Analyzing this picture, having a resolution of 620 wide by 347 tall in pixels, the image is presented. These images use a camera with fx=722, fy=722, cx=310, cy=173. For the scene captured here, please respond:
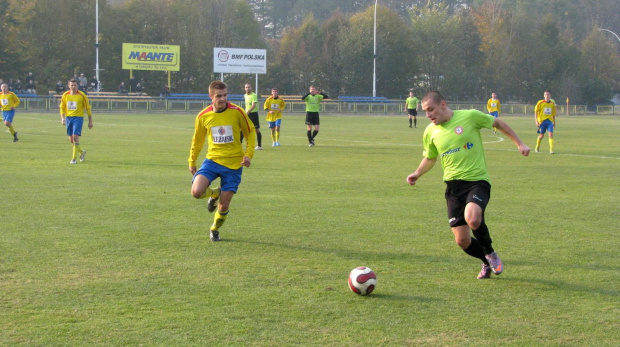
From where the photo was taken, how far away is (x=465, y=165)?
6734 millimetres

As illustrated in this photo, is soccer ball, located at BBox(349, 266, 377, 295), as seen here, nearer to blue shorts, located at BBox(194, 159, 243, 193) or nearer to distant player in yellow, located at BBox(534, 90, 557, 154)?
blue shorts, located at BBox(194, 159, 243, 193)

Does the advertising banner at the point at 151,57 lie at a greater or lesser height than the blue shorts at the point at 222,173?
greater

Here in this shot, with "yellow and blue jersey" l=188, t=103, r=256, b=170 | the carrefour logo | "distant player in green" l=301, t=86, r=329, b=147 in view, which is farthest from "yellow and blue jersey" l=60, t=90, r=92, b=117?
the carrefour logo

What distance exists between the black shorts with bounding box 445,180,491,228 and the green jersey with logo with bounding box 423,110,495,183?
55mm

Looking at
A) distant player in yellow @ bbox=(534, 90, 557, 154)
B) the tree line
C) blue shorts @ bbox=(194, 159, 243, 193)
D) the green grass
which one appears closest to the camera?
the green grass

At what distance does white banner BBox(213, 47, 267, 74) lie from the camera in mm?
65250

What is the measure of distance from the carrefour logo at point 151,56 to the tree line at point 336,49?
20.4ft

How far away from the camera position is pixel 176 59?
6475cm

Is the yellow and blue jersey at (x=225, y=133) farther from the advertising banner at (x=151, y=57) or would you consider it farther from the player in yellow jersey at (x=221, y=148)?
the advertising banner at (x=151, y=57)

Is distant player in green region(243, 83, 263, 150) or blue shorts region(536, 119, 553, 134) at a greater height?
distant player in green region(243, 83, 263, 150)

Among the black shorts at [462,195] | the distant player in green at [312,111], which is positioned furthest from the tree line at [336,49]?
the black shorts at [462,195]

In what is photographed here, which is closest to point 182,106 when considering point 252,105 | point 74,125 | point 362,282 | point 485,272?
point 252,105

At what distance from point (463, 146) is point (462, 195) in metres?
0.46

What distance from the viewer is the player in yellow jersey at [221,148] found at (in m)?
8.42
